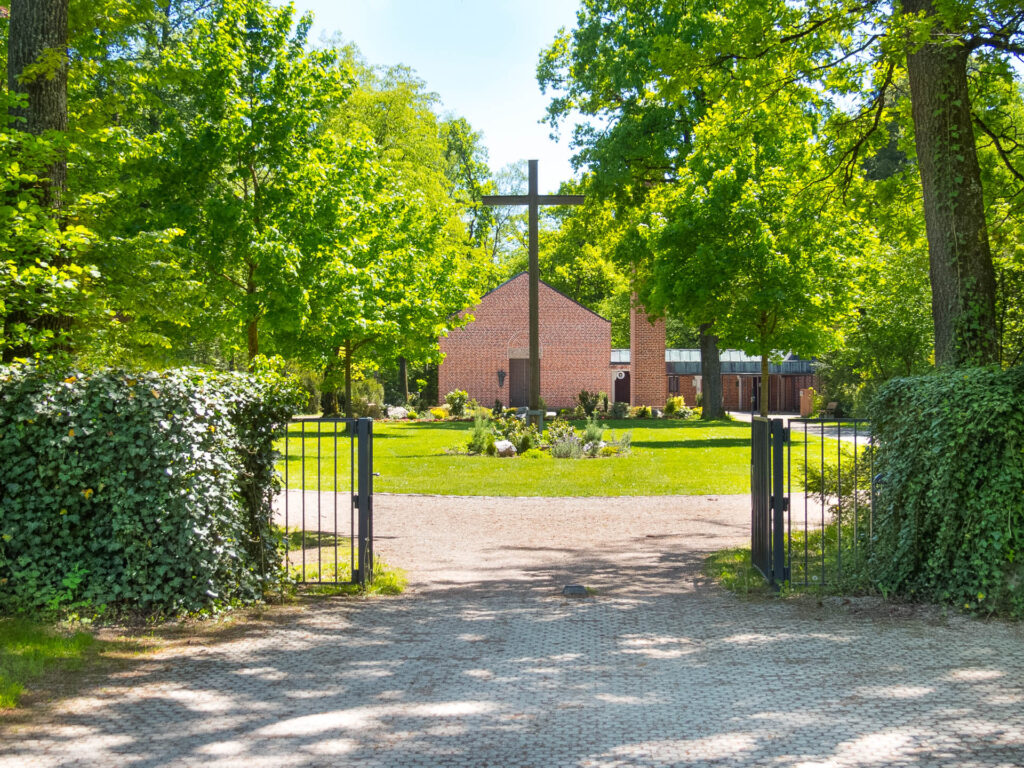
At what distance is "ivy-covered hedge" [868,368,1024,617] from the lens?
264 inches

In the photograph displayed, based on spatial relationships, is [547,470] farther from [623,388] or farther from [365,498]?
[623,388]

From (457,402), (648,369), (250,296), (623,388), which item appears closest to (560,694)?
(250,296)

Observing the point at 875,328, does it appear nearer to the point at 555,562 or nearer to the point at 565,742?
the point at 555,562

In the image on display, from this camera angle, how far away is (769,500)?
27.6 feet

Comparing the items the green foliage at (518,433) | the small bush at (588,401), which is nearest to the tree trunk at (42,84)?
the green foliage at (518,433)

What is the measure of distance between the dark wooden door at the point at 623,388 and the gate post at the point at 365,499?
42426mm

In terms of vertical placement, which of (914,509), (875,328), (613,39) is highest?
(613,39)

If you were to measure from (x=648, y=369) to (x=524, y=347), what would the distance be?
20.7 ft

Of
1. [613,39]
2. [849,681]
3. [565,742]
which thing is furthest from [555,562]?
[613,39]

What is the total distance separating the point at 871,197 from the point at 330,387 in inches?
869

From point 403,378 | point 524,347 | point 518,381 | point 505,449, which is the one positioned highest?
point 524,347

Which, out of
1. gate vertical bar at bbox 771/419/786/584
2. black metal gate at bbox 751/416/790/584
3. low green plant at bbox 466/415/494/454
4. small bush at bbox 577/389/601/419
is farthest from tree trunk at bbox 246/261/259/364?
small bush at bbox 577/389/601/419

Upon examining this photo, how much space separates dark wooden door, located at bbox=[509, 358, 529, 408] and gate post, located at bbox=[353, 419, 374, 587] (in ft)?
122

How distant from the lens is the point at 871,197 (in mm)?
12125
